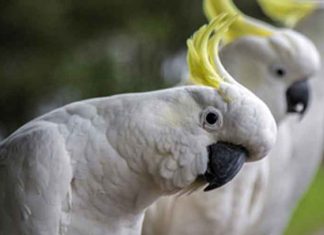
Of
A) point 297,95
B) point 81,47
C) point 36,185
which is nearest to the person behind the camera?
point 36,185

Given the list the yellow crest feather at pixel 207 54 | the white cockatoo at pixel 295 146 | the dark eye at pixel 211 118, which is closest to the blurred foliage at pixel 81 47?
the white cockatoo at pixel 295 146

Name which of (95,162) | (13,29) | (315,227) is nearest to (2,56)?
(13,29)

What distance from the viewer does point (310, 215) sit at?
417 cm

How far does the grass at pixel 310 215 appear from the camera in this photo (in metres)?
3.95

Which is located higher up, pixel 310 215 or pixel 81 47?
pixel 81 47

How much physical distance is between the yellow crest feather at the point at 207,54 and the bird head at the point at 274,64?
43 cm

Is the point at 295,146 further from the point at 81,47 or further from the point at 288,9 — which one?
the point at 81,47

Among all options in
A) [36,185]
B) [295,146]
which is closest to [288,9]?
[295,146]

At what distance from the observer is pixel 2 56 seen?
252 cm

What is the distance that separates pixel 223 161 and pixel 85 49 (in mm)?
1465

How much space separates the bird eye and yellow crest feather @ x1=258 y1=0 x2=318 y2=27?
16cm

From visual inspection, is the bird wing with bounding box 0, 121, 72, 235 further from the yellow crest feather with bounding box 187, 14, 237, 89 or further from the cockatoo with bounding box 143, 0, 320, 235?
the cockatoo with bounding box 143, 0, 320, 235

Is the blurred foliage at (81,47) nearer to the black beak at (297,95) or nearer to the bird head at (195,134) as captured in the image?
the black beak at (297,95)

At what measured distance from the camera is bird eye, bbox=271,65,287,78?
1.88 metres
